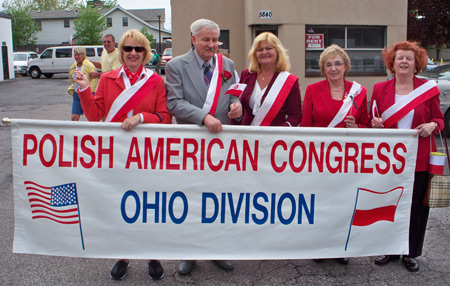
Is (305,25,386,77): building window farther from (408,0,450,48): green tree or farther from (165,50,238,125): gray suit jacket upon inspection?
(165,50,238,125): gray suit jacket

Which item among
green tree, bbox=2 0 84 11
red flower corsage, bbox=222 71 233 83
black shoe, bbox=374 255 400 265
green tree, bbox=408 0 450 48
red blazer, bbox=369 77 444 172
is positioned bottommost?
black shoe, bbox=374 255 400 265

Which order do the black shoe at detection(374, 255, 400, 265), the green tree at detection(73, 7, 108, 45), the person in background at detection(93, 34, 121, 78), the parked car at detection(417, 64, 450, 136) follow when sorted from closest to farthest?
the black shoe at detection(374, 255, 400, 265)
the person in background at detection(93, 34, 121, 78)
the parked car at detection(417, 64, 450, 136)
the green tree at detection(73, 7, 108, 45)

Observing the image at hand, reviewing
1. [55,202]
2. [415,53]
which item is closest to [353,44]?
[415,53]

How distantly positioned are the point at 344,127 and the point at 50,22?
68.2 meters

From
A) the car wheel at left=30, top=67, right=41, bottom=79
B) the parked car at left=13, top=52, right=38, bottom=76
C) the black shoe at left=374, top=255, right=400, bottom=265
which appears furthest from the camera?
the parked car at left=13, top=52, right=38, bottom=76

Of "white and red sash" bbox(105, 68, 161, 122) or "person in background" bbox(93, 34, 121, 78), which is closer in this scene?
"white and red sash" bbox(105, 68, 161, 122)

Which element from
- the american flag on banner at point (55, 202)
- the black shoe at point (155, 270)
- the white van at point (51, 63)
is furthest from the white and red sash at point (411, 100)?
the white van at point (51, 63)

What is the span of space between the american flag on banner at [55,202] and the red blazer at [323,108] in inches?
76.1

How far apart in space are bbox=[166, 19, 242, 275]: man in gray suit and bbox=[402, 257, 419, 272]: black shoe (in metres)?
1.42

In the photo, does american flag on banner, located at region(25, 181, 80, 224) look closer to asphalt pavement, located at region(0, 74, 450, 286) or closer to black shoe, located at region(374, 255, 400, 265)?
asphalt pavement, located at region(0, 74, 450, 286)

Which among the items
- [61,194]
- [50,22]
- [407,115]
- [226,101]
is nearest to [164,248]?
[61,194]

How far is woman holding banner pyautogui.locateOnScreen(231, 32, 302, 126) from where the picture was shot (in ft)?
11.9

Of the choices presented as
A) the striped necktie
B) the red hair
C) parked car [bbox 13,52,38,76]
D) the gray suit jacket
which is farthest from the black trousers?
parked car [bbox 13,52,38,76]

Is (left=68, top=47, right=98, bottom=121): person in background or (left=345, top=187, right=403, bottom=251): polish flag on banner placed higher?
(left=68, top=47, right=98, bottom=121): person in background
